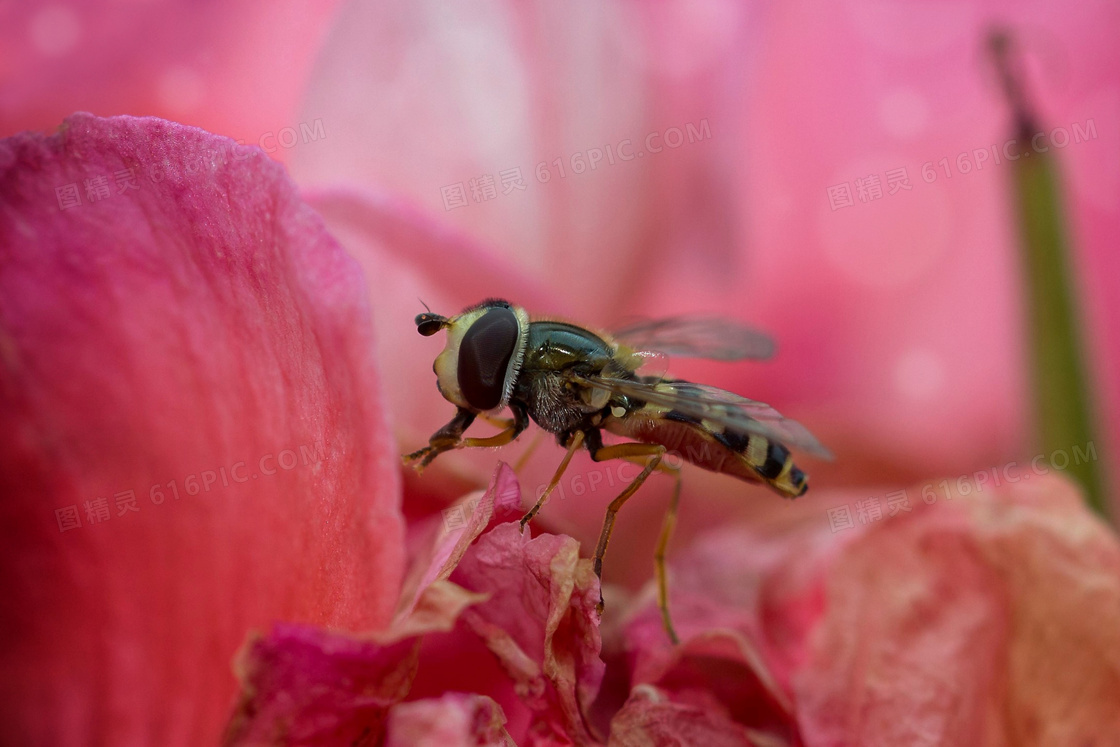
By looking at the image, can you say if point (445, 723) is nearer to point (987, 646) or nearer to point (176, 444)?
point (176, 444)

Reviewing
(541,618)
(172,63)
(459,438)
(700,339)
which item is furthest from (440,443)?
(172,63)

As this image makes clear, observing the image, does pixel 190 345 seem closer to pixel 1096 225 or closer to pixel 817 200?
pixel 817 200

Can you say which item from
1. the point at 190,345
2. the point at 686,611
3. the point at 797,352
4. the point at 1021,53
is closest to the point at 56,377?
the point at 190,345

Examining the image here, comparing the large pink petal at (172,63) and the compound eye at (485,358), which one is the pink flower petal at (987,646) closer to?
the compound eye at (485,358)

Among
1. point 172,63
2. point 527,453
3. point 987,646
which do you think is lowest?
point 987,646

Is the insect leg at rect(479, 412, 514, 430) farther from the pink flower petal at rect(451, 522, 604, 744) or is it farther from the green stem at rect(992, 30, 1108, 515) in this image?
the green stem at rect(992, 30, 1108, 515)
